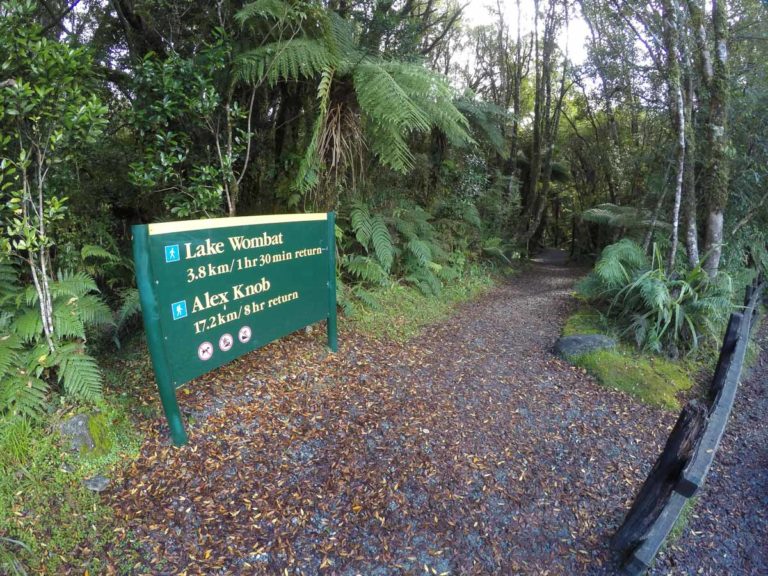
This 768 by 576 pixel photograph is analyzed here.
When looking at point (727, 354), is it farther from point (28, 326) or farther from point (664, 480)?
point (28, 326)

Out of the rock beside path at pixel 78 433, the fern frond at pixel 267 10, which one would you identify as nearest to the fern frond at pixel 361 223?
the fern frond at pixel 267 10

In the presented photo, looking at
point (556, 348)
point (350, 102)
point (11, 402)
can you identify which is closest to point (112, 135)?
point (350, 102)

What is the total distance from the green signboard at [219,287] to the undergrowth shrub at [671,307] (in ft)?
12.5

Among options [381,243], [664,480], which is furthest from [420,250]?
[664,480]

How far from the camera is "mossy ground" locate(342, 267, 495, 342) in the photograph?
489cm

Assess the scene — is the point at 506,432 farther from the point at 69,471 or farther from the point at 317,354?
the point at 69,471

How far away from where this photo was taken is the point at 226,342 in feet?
9.56

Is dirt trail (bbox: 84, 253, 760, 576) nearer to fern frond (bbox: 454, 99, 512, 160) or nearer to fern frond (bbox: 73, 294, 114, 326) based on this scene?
fern frond (bbox: 73, 294, 114, 326)

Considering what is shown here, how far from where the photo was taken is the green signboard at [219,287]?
240 cm

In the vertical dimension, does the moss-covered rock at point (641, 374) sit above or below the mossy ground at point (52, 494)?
below

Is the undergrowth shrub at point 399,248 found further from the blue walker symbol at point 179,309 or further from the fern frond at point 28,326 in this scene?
the fern frond at point 28,326

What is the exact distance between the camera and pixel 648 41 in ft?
22.0

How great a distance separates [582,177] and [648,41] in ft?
31.3

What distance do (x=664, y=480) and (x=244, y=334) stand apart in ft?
9.23
